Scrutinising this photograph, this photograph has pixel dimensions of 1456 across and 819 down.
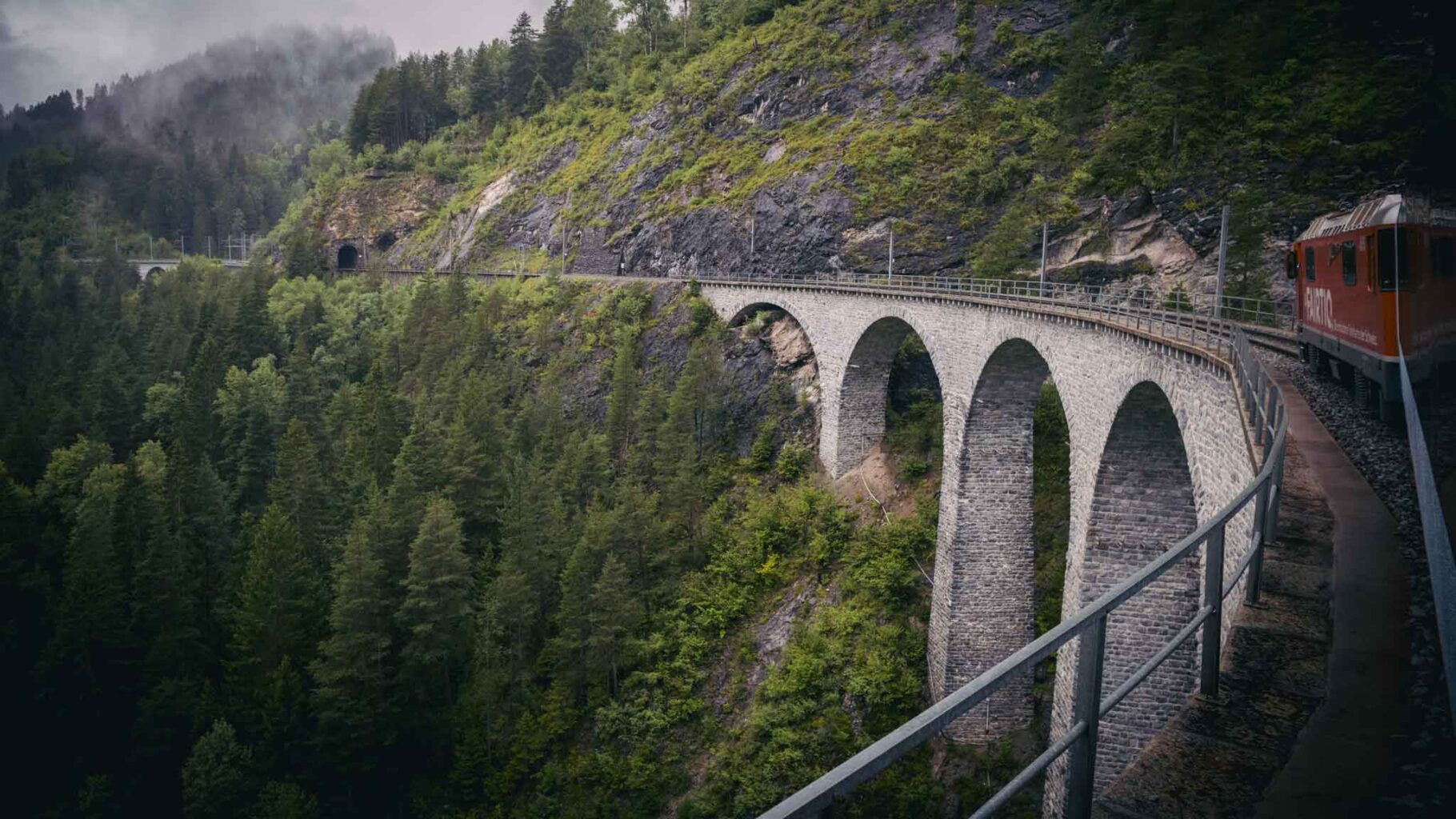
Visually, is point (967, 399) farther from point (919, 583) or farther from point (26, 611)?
point (26, 611)

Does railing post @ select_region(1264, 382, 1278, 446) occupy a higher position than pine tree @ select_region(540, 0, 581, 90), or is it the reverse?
pine tree @ select_region(540, 0, 581, 90)

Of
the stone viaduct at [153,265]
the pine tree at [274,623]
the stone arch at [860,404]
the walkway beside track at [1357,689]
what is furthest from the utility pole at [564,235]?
the walkway beside track at [1357,689]

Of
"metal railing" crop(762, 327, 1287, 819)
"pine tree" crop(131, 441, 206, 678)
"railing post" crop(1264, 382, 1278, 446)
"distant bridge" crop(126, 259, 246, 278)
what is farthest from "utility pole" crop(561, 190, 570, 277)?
"metal railing" crop(762, 327, 1287, 819)

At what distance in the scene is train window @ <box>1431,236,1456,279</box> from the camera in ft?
34.1

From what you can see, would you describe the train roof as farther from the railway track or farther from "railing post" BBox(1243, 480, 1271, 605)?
"railing post" BBox(1243, 480, 1271, 605)

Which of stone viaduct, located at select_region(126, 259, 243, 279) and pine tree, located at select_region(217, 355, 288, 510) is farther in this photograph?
stone viaduct, located at select_region(126, 259, 243, 279)

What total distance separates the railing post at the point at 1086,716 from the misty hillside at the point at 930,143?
2756 centimetres

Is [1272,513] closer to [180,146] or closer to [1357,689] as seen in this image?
[1357,689]

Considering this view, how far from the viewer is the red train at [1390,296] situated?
9.68m

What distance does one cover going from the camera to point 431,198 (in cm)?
9362

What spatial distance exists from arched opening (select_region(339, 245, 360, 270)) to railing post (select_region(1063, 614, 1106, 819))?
3931 inches

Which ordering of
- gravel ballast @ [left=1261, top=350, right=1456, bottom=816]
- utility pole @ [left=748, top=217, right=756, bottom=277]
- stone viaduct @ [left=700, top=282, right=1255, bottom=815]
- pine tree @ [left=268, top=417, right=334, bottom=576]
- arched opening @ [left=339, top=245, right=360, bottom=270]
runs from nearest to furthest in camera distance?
gravel ballast @ [left=1261, top=350, right=1456, bottom=816], stone viaduct @ [left=700, top=282, right=1255, bottom=815], pine tree @ [left=268, top=417, right=334, bottom=576], utility pole @ [left=748, top=217, right=756, bottom=277], arched opening @ [left=339, top=245, right=360, bottom=270]

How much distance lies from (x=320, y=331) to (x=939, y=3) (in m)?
54.6

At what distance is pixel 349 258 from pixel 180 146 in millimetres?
70969
